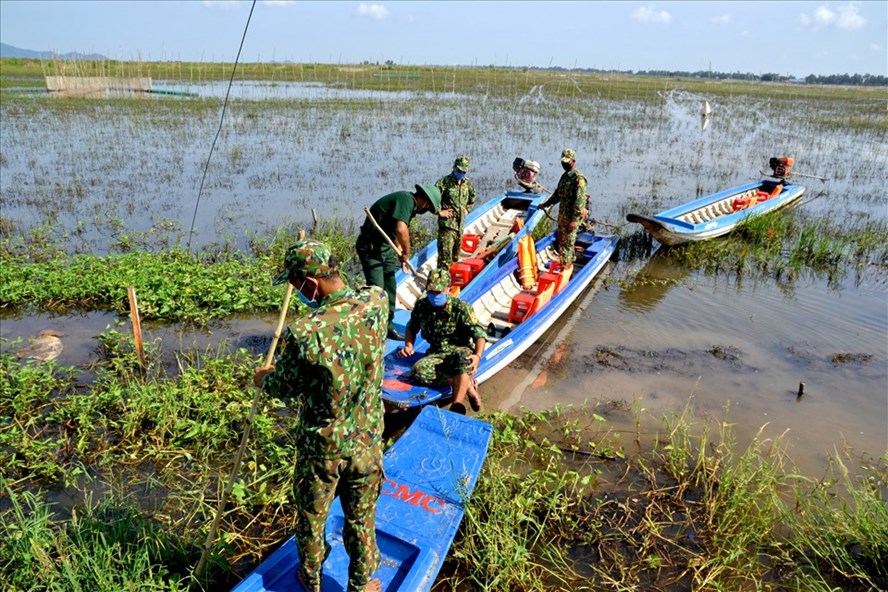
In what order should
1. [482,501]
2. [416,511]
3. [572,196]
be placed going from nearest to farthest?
1. [416,511]
2. [482,501]
3. [572,196]

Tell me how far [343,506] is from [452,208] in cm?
540

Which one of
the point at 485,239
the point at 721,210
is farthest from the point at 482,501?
the point at 721,210

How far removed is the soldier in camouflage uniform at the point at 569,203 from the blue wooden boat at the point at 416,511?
4.63 meters

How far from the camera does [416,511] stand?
3699 mm

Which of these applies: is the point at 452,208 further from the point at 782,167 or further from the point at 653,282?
the point at 782,167

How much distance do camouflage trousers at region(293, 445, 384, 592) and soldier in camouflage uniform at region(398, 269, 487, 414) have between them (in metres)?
2.20

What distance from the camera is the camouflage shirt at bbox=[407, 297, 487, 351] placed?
17.1 ft

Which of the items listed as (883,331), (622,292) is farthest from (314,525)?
(883,331)

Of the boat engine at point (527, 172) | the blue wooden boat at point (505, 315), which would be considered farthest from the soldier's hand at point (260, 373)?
the boat engine at point (527, 172)

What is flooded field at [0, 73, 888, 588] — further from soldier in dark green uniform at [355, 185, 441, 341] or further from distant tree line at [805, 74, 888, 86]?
distant tree line at [805, 74, 888, 86]

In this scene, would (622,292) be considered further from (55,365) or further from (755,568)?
(55,365)

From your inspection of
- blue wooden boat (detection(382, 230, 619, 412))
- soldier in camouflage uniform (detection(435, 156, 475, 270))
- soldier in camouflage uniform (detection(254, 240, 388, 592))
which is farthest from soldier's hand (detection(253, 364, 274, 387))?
soldier in camouflage uniform (detection(435, 156, 475, 270))

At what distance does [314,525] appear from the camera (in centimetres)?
286

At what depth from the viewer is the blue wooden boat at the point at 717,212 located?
10.2 metres
